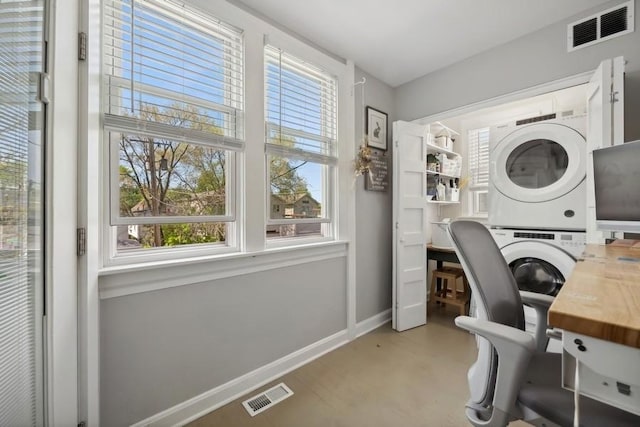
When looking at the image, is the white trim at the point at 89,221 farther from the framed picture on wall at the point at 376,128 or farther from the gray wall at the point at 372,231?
the framed picture on wall at the point at 376,128

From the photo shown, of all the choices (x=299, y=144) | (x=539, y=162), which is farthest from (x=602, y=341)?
(x=539, y=162)

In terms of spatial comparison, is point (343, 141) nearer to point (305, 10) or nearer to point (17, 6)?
point (305, 10)

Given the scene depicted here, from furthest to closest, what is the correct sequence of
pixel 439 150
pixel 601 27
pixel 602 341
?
pixel 439 150 → pixel 601 27 → pixel 602 341

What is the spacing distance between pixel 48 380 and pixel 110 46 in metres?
1.52

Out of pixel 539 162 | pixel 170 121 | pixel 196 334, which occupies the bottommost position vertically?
pixel 196 334

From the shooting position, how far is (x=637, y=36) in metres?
1.74

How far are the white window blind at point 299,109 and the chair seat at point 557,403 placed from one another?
5.90 ft

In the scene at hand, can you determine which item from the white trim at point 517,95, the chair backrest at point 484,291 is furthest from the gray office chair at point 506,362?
the white trim at point 517,95

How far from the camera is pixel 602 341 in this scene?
49cm

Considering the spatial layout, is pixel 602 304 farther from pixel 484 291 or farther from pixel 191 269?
pixel 191 269

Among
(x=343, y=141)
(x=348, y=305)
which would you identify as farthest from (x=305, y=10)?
(x=348, y=305)

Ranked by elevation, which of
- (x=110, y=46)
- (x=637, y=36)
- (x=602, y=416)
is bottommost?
(x=602, y=416)

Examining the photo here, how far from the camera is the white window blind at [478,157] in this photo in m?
3.61

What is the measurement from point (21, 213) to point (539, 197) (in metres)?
2.96
